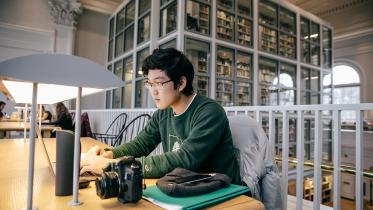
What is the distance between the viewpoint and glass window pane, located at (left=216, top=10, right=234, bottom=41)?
192 inches

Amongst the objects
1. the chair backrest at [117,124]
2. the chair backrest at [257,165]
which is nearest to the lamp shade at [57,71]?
the chair backrest at [257,165]

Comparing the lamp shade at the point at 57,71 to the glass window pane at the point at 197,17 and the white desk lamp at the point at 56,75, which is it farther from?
the glass window pane at the point at 197,17

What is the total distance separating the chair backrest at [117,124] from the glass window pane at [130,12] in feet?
8.57

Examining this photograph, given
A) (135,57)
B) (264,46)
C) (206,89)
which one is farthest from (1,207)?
(264,46)

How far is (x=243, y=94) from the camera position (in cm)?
536

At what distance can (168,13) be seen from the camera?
15.3 feet

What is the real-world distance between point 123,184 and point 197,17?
442 centimetres

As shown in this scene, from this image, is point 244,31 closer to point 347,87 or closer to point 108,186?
→ point 108,186

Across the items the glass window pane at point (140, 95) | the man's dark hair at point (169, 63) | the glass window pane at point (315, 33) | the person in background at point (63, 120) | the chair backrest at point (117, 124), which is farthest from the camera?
the glass window pane at point (315, 33)

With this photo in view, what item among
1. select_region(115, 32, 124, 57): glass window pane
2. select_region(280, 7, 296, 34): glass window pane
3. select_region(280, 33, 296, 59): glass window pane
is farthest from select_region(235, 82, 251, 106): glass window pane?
select_region(115, 32, 124, 57): glass window pane

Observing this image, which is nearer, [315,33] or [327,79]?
[315,33]

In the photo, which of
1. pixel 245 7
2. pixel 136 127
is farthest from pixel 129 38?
pixel 136 127

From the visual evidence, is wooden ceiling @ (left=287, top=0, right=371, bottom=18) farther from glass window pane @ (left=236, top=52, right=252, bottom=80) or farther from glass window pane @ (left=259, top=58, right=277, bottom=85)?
glass window pane @ (left=236, top=52, right=252, bottom=80)

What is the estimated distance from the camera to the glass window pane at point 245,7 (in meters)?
5.23
